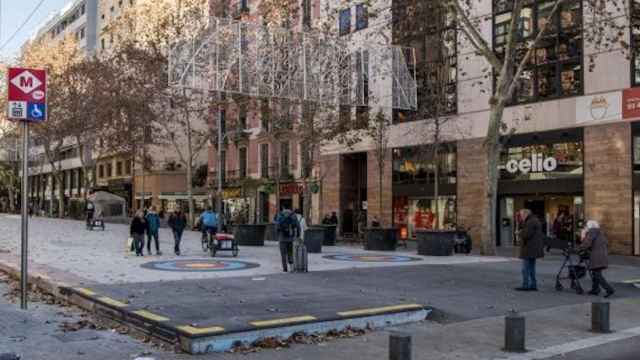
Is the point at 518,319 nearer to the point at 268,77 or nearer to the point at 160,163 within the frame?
the point at 268,77

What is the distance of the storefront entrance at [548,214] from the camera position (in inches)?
1115

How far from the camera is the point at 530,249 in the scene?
1417cm

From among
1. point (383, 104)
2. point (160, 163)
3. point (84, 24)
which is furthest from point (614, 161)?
point (84, 24)

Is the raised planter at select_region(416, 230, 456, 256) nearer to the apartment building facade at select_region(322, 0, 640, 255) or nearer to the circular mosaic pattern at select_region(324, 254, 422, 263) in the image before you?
the circular mosaic pattern at select_region(324, 254, 422, 263)

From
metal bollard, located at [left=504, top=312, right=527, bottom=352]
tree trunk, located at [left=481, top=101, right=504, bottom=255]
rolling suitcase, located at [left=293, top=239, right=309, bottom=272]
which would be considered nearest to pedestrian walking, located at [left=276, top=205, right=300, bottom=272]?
rolling suitcase, located at [left=293, top=239, right=309, bottom=272]

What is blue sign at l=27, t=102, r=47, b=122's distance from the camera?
36.2 feet

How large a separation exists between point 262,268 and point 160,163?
52296 millimetres

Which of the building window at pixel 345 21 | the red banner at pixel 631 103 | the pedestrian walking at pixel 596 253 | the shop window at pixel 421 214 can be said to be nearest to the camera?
the pedestrian walking at pixel 596 253

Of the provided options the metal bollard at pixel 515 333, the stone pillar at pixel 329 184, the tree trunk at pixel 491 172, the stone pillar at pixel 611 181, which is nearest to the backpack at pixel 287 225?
the metal bollard at pixel 515 333

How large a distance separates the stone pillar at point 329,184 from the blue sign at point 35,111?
29.9 metres

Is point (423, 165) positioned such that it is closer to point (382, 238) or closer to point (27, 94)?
point (382, 238)

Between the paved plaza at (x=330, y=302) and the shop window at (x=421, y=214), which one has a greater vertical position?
the shop window at (x=421, y=214)

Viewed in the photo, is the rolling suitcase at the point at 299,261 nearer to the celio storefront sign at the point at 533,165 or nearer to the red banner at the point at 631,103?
the red banner at the point at 631,103

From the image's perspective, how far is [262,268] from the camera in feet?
59.2
